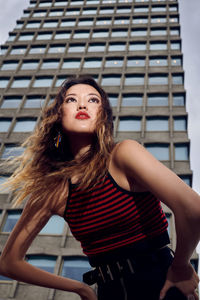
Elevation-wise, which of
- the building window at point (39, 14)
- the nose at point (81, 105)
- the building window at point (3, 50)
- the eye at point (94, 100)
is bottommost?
the nose at point (81, 105)

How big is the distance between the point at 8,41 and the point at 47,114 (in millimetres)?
37123

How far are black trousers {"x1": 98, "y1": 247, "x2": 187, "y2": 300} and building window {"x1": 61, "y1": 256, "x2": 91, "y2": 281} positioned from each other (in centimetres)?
1637

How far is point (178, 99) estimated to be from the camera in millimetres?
25344

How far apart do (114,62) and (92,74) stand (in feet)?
11.7

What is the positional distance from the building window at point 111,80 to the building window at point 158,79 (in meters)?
3.66

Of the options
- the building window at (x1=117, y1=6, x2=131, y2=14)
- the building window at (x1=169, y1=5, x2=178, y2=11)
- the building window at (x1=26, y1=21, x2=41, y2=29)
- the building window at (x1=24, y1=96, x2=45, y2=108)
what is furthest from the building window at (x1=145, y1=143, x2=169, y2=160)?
the building window at (x1=26, y1=21, x2=41, y2=29)

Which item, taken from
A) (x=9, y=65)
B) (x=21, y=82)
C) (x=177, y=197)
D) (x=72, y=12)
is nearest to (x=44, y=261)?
(x=177, y=197)

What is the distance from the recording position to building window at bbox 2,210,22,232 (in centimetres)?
1842

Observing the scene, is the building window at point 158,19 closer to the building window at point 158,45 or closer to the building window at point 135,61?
the building window at point 158,45

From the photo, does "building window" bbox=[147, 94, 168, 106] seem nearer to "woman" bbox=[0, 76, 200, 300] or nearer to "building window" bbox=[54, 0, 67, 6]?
"woman" bbox=[0, 76, 200, 300]

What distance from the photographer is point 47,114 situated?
270cm

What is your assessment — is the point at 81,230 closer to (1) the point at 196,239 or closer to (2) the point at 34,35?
(1) the point at 196,239

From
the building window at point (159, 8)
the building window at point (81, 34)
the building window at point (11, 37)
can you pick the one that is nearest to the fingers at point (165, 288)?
the building window at point (81, 34)

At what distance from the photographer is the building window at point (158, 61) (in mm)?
29109
